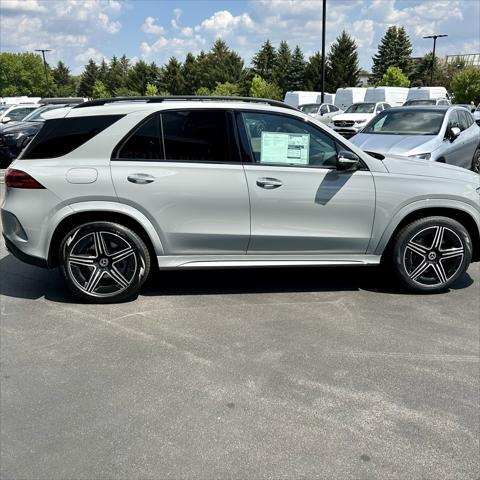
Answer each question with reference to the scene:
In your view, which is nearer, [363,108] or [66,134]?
[66,134]

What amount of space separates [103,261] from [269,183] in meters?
1.60

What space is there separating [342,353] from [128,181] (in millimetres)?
2209

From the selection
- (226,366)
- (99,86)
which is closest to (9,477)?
(226,366)

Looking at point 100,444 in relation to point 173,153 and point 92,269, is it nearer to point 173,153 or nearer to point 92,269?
point 92,269

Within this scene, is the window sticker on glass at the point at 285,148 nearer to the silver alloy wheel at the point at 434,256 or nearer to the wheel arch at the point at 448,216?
the wheel arch at the point at 448,216

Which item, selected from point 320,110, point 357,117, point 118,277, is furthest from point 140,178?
point 320,110

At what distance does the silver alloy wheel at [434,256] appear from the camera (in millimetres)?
4719

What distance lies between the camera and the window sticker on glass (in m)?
4.43

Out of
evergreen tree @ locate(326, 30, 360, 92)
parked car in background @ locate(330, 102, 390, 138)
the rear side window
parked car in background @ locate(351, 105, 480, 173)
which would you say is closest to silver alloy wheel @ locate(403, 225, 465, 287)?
the rear side window

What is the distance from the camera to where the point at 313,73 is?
216ft

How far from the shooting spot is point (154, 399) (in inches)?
121

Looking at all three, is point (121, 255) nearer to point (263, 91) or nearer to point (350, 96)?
point (350, 96)

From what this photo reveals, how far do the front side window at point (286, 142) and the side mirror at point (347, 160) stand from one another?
0.10 meters

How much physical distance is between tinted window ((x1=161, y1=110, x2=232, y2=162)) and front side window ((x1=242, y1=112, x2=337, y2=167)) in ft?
0.75
